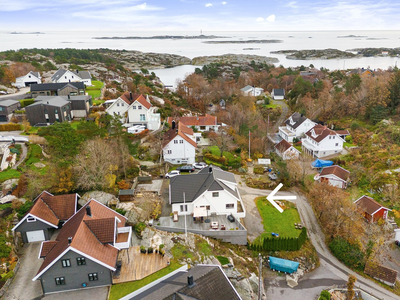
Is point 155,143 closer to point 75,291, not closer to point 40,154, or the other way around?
point 40,154

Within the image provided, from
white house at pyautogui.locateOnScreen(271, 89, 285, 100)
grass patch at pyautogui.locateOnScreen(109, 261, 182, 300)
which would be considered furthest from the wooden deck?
white house at pyautogui.locateOnScreen(271, 89, 285, 100)

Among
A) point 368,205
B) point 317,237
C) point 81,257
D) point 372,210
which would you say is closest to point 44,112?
point 81,257

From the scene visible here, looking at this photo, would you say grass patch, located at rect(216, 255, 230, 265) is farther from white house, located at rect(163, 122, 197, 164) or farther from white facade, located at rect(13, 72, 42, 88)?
white facade, located at rect(13, 72, 42, 88)

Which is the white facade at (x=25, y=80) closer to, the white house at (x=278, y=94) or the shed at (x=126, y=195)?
the shed at (x=126, y=195)

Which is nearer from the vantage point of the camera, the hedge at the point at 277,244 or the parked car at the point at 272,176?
the hedge at the point at 277,244

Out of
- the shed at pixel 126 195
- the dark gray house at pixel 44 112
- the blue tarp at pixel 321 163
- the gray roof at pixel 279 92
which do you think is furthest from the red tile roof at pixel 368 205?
the gray roof at pixel 279 92

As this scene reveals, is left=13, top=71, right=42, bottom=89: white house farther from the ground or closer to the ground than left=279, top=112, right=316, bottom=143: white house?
farther from the ground

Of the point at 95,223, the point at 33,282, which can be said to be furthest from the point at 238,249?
the point at 33,282
